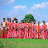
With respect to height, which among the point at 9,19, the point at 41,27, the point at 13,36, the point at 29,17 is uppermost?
the point at 29,17

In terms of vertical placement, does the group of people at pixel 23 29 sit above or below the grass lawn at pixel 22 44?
above

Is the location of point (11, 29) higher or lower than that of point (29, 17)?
lower

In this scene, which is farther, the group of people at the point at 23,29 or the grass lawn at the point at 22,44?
the group of people at the point at 23,29

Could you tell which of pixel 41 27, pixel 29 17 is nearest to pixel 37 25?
pixel 41 27

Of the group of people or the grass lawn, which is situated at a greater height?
the group of people

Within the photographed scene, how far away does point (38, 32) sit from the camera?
51.0ft

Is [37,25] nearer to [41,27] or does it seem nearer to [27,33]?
[41,27]

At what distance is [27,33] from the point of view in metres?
15.5

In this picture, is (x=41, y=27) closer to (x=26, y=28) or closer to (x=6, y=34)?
(x=26, y=28)

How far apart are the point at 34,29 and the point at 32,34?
64cm

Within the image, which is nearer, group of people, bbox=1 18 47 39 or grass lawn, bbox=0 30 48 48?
grass lawn, bbox=0 30 48 48

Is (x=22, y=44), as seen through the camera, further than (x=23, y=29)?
No

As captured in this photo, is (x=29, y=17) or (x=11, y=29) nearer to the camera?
(x=11, y=29)

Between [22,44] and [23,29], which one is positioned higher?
[23,29]
